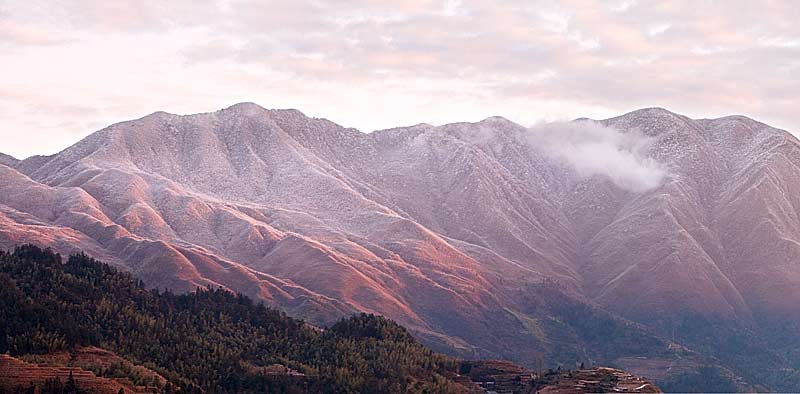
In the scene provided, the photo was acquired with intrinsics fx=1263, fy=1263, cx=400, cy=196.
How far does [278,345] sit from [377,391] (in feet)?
54.9

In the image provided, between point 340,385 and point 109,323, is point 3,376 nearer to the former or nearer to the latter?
point 109,323

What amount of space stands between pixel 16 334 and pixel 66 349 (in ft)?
15.6

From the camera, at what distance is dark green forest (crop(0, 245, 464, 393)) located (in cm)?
12131

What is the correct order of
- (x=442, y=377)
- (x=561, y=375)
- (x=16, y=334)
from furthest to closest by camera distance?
(x=561, y=375) < (x=442, y=377) < (x=16, y=334)

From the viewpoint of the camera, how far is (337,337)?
15100 centimetres

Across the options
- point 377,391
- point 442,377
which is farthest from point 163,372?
point 442,377

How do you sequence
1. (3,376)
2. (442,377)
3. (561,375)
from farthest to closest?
(561,375) → (442,377) → (3,376)

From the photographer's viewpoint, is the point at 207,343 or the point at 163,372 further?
the point at 207,343

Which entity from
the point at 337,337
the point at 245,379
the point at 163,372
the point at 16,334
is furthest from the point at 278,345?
the point at 16,334

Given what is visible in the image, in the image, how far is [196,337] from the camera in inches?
5404

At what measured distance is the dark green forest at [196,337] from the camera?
12131 centimetres

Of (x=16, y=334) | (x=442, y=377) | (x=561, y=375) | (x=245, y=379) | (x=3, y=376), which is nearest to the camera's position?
(x=3, y=376)

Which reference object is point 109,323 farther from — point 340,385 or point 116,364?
point 340,385

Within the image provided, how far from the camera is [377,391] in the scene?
135750 millimetres
